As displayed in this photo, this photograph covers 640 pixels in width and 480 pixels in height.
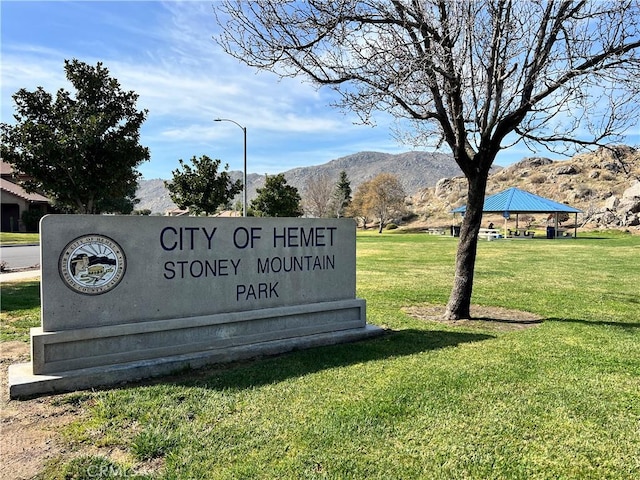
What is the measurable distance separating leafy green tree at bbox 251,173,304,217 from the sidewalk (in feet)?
124

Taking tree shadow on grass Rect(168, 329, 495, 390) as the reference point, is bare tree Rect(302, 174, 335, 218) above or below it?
above

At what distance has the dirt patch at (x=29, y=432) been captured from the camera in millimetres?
3061

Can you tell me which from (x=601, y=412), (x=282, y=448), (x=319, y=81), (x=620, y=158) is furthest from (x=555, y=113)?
(x=282, y=448)

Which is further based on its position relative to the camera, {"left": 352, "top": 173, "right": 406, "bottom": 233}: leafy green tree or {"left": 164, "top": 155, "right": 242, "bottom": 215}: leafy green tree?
{"left": 352, "top": 173, "right": 406, "bottom": 233}: leafy green tree

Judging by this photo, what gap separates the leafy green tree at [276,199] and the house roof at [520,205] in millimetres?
19376

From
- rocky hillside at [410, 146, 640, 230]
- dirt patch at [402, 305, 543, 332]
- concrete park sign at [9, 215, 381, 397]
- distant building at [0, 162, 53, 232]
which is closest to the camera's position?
concrete park sign at [9, 215, 381, 397]

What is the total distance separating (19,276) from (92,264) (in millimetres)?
10395

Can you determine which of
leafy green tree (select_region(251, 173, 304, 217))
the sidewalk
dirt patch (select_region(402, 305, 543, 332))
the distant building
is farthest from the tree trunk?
leafy green tree (select_region(251, 173, 304, 217))

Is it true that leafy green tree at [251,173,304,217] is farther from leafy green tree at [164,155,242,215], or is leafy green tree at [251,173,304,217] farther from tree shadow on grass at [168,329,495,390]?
tree shadow on grass at [168,329,495,390]

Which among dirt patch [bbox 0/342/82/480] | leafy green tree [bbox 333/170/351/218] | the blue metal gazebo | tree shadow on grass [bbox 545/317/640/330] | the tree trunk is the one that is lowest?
tree shadow on grass [bbox 545/317/640/330]

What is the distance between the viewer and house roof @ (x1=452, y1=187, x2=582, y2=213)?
1587 inches

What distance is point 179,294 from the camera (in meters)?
5.13

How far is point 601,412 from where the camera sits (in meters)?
3.93

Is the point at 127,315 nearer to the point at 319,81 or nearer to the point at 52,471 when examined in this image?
the point at 52,471
